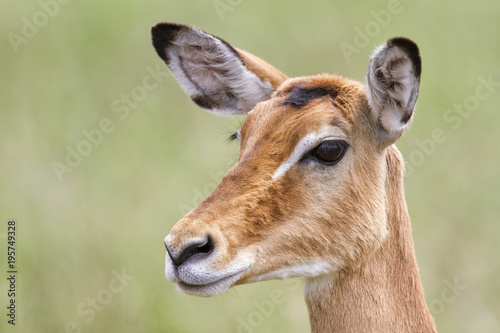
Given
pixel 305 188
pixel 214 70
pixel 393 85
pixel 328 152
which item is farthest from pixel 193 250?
pixel 214 70

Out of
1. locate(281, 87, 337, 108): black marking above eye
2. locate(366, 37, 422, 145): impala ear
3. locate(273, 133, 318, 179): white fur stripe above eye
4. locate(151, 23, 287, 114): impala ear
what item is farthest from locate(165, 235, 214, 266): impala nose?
locate(151, 23, 287, 114): impala ear

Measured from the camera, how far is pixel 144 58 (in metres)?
11.4

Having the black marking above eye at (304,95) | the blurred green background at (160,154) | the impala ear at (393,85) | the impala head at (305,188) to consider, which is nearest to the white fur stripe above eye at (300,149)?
the impala head at (305,188)

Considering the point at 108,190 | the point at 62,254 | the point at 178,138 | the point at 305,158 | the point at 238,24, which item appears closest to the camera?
the point at 305,158

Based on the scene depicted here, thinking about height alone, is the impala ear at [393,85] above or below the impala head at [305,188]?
above

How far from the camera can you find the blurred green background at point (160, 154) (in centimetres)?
919

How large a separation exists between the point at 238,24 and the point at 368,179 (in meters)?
7.49

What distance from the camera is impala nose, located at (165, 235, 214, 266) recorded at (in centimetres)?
473

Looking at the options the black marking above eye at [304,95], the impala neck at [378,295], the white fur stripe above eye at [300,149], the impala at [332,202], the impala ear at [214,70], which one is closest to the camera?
the impala at [332,202]

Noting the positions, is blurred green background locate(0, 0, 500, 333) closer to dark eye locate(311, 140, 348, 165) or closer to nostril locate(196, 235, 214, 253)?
dark eye locate(311, 140, 348, 165)

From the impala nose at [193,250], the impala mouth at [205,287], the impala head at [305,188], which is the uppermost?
the impala head at [305,188]

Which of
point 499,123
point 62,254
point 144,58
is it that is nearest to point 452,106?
point 499,123

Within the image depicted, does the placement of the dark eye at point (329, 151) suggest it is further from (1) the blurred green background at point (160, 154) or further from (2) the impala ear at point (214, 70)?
(1) the blurred green background at point (160, 154)

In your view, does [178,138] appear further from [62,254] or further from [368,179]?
[368,179]
